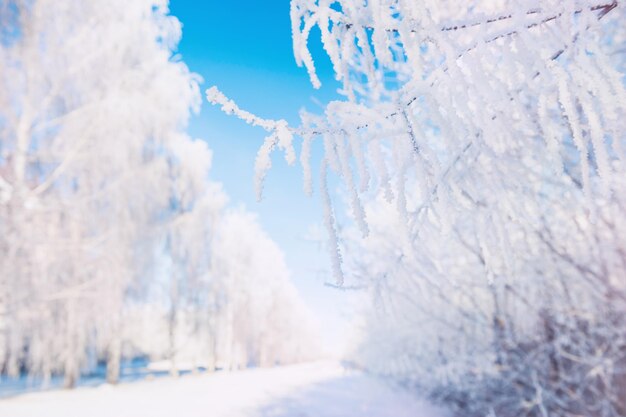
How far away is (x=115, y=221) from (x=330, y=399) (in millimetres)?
5439

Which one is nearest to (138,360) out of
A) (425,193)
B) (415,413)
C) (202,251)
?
(202,251)

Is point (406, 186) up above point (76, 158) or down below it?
below

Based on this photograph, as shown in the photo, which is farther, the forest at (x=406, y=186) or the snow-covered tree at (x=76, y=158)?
the snow-covered tree at (x=76, y=158)

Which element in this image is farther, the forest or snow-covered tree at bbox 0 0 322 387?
snow-covered tree at bbox 0 0 322 387

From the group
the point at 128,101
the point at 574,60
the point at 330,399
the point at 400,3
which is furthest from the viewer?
the point at 128,101

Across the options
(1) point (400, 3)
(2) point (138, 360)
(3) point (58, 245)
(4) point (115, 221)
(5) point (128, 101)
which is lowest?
(2) point (138, 360)

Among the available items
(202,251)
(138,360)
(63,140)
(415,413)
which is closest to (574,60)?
(415,413)

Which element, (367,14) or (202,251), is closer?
(367,14)

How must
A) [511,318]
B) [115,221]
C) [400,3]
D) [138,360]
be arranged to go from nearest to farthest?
1. [400,3]
2. [511,318]
3. [115,221]
4. [138,360]

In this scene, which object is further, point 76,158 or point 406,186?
point 76,158

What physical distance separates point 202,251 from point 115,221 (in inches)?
398

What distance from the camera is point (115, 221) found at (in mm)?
8391

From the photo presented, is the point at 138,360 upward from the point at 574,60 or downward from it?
downward

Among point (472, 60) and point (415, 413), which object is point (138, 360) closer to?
A: point (415, 413)
